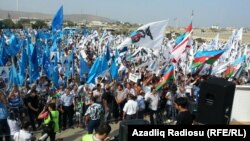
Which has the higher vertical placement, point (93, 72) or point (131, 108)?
point (93, 72)

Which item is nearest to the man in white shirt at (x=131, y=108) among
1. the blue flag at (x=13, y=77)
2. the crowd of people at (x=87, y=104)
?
the crowd of people at (x=87, y=104)

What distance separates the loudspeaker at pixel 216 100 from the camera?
603 centimetres

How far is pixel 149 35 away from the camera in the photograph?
12562 mm

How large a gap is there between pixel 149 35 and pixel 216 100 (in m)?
6.68

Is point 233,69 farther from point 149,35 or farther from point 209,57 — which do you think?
point 149,35

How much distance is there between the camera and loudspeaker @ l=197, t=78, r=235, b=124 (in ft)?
19.8

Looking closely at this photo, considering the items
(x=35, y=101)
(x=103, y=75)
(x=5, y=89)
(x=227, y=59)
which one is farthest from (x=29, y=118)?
(x=227, y=59)

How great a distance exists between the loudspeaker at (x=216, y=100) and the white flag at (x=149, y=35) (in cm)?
625

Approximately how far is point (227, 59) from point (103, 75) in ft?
28.6

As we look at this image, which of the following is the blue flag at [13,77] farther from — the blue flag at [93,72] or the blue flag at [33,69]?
the blue flag at [93,72]

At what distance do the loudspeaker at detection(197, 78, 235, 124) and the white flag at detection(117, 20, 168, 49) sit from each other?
625cm

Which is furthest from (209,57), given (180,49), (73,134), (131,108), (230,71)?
(73,134)

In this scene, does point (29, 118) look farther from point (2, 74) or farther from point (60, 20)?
point (60, 20)

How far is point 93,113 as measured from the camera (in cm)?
955
